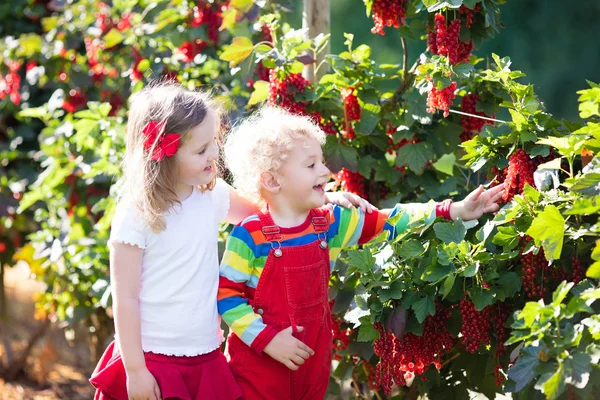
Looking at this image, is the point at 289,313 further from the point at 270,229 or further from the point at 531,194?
the point at 531,194

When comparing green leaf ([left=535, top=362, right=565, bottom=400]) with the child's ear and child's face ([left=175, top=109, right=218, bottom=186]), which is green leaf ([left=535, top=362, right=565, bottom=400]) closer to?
the child's ear

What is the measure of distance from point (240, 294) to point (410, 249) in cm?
40

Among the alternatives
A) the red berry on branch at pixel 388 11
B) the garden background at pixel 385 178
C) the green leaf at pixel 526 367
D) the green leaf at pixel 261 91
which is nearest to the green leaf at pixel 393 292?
the garden background at pixel 385 178

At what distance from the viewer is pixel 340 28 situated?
6.17 m

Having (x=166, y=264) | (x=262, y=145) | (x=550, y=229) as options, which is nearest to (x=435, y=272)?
(x=550, y=229)

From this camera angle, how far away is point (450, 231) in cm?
181

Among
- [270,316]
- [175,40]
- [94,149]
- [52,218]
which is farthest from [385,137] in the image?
[52,218]

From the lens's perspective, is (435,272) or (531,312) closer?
(531,312)

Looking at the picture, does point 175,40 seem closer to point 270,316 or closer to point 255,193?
point 255,193

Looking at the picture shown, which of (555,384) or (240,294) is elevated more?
(555,384)

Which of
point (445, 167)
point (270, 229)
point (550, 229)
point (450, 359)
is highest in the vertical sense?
point (550, 229)

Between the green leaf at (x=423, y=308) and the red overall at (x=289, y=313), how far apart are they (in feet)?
0.83

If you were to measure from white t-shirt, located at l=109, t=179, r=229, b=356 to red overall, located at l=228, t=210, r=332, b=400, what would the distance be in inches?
4.3

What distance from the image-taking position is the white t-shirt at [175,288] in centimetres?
190
